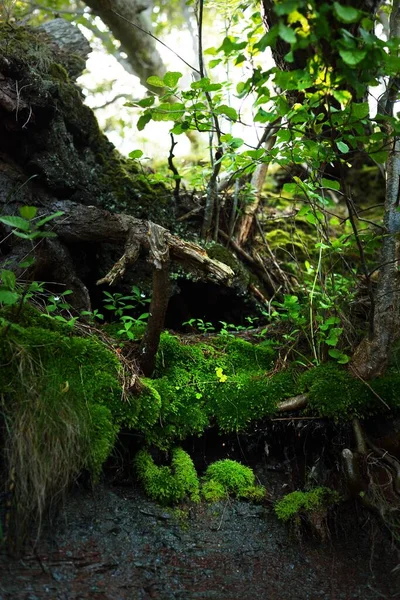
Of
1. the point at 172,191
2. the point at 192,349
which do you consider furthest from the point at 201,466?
the point at 172,191

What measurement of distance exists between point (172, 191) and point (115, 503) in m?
3.29

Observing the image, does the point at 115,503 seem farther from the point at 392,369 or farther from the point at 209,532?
the point at 392,369

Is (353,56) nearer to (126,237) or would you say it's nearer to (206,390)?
(126,237)

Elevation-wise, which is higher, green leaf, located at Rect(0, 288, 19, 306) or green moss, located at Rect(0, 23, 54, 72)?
green moss, located at Rect(0, 23, 54, 72)

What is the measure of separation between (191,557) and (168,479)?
19.0 inches

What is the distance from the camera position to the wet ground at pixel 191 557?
2.38 meters

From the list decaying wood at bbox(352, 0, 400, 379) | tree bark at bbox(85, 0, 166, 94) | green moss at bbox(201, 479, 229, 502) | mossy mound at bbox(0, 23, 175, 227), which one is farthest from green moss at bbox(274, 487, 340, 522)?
tree bark at bbox(85, 0, 166, 94)

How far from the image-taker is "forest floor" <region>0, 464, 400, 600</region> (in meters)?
2.38

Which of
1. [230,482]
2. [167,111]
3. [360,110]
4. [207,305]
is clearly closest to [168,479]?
[230,482]

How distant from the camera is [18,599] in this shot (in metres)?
2.16

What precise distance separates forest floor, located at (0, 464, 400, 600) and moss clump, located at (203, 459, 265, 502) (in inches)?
2.7

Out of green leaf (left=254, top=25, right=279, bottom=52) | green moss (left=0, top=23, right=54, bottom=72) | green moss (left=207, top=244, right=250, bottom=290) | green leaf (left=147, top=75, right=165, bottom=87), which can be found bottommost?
green moss (left=207, top=244, right=250, bottom=290)

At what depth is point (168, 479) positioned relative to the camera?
10.00 ft

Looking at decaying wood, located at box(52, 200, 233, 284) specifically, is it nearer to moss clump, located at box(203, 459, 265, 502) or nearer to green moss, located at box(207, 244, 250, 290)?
green moss, located at box(207, 244, 250, 290)
